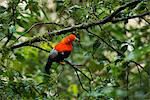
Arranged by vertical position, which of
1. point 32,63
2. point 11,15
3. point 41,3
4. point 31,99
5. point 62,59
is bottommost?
point 31,99

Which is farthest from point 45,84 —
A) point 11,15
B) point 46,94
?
point 11,15

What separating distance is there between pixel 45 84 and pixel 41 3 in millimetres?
417

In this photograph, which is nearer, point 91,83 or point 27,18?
point 91,83

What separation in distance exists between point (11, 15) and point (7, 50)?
163 mm

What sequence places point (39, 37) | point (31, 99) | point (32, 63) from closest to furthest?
1. point (39, 37)
2. point (31, 99)
3. point (32, 63)

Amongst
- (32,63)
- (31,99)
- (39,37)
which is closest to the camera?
(39,37)

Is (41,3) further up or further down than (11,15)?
further up

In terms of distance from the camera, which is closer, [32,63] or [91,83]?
[91,83]

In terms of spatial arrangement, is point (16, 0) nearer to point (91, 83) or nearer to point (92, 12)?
point (92, 12)

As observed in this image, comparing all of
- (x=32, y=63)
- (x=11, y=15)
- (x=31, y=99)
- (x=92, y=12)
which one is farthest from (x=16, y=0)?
(x=32, y=63)

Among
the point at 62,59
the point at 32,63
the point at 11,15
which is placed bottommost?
the point at 62,59

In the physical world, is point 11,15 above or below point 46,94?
above

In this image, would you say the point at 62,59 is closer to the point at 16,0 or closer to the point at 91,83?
the point at 91,83

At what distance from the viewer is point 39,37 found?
1.71m
